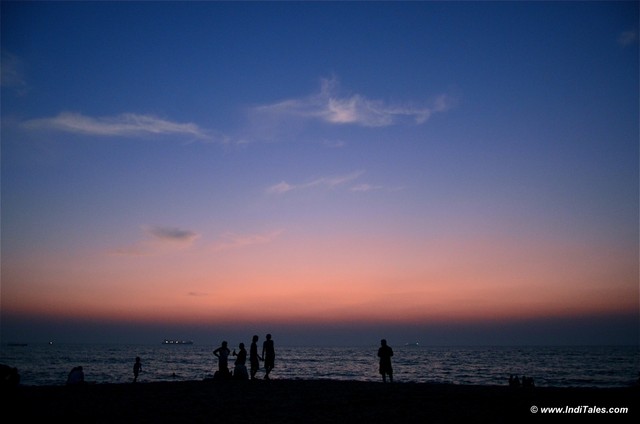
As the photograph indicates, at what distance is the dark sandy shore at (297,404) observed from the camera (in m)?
9.94

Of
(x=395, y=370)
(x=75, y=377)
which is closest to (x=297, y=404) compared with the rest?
(x=75, y=377)

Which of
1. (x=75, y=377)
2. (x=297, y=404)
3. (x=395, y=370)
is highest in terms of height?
(x=297, y=404)

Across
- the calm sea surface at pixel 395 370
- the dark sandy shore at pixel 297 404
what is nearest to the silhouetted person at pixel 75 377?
the dark sandy shore at pixel 297 404

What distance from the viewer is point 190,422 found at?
9.79 meters

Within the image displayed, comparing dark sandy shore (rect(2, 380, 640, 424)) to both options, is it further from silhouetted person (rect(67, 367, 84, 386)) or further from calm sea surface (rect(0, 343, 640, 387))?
calm sea surface (rect(0, 343, 640, 387))

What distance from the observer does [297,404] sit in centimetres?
1216

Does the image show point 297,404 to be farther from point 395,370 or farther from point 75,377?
point 395,370

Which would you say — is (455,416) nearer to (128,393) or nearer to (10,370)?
(10,370)

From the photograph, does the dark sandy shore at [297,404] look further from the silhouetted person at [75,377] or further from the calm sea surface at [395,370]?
the calm sea surface at [395,370]

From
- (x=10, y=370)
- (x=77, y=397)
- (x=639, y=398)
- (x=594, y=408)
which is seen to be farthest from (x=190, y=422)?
(x=639, y=398)

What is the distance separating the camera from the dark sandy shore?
994 centimetres

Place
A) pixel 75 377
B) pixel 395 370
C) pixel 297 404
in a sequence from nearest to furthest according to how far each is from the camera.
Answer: pixel 297 404 → pixel 75 377 → pixel 395 370

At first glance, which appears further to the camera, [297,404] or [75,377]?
A: [75,377]

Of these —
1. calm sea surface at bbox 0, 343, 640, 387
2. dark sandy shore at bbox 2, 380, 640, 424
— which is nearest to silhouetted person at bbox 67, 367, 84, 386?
dark sandy shore at bbox 2, 380, 640, 424
